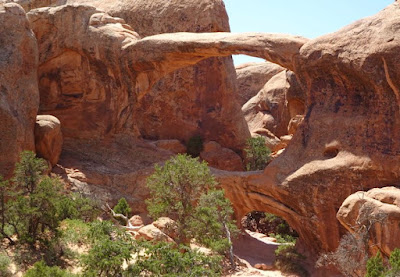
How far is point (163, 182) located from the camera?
76.5 ft

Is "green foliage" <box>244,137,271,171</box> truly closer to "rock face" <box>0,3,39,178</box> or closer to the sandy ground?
the sandy ground

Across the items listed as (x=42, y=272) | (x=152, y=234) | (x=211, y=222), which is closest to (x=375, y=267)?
(x=211, y=222)

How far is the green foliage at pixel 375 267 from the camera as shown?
59.4 ft

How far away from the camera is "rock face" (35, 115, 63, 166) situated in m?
26.0

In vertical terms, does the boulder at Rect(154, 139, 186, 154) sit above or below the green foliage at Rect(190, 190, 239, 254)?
below

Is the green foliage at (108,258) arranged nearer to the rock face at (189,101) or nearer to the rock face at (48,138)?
the rock face at (48,138)

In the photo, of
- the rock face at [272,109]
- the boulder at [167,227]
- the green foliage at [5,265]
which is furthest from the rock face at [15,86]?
the rock face at [272,109]

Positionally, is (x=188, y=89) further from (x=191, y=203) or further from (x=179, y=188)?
(x=179, y=188)

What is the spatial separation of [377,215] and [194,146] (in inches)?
647

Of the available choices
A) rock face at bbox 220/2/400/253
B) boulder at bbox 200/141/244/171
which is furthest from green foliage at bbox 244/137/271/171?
rock face at bbox 220/2/400/253

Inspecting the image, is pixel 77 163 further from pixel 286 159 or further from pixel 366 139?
pixel 366 139

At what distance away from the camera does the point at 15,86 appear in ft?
82.1

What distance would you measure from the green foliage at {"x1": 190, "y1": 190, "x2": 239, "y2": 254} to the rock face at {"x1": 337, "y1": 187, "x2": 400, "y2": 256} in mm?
4224

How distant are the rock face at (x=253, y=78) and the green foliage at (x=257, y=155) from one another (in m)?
14.9
